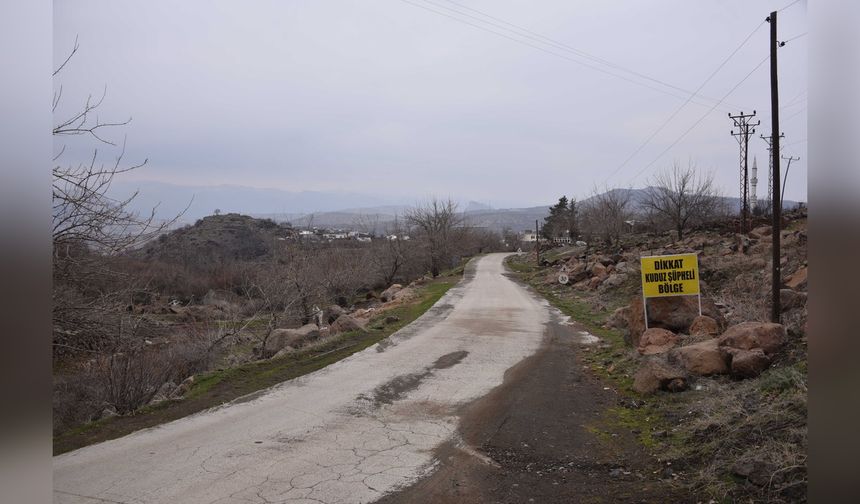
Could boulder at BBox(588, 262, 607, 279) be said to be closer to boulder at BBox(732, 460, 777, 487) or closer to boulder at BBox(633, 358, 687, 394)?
boulder at BBox(633, 358, 687, 394)

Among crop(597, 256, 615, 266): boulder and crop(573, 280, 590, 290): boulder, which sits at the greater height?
crop(597, 256, 615, 266): boulder

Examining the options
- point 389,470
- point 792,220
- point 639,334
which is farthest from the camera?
point 792,220

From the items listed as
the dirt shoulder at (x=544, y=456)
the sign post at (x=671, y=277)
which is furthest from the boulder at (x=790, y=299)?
the dirt shoulder at (x=544, y=456)

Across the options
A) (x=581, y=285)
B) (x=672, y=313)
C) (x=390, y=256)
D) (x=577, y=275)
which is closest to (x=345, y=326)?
(x=672, y=313)

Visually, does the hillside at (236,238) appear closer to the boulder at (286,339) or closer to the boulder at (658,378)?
the boulder at (286,339)

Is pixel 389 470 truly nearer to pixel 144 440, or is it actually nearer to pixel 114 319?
pixel 144 440

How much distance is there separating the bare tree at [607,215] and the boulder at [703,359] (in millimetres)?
33855

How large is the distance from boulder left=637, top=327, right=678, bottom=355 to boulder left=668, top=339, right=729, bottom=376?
55.5 inches

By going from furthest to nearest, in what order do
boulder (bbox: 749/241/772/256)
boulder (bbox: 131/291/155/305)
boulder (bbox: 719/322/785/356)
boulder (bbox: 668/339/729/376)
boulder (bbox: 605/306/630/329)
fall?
boulder (bbox: 749/241/772/256) → boulder (bbox: 605/306/630/329) → boulder (bbox: 131/291/155/305) → boulder (bbox: 668/339/729/376) → boulder (bbox: 719/322/785/356)

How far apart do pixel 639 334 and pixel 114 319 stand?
30.1 ft

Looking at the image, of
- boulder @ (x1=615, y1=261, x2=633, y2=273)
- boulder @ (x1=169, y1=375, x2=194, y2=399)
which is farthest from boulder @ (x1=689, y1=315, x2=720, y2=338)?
boulder @ (x1=615, y1=261, x2=633, y2=273)

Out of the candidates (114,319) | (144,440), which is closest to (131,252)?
(114,319)

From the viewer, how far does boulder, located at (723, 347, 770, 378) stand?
6.93 metres

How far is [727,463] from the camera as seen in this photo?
4793 mm
